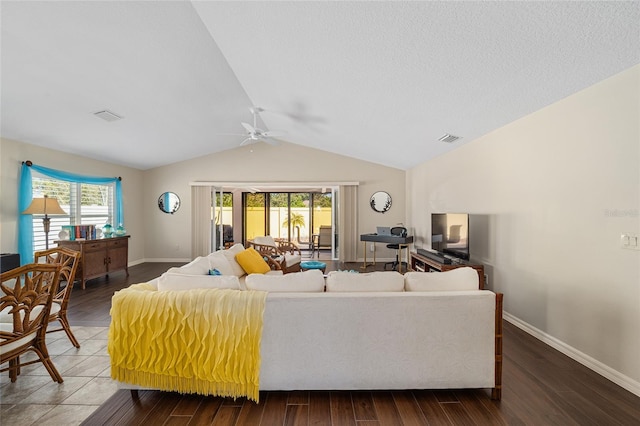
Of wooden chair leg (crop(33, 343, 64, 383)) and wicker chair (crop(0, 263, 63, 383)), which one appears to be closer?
wicker chair (crop(0, 263, 63, 383))

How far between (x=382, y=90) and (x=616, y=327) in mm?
2955

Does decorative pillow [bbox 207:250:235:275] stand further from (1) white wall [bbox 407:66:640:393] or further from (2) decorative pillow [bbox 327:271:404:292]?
(1) white wall [bbox 407:66:640:393]

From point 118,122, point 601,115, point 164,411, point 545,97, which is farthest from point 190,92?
point 601,115

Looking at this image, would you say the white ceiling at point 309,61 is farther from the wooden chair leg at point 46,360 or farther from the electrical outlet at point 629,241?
the wooden chair leg at point 46,360

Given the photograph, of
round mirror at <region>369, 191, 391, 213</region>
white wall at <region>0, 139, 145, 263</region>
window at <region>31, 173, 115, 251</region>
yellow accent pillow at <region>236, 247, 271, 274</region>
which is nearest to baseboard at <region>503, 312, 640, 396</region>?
yellow accent pillow at <region>236, 247, 271, 274</region>

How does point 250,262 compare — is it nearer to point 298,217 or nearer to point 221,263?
point 221,263

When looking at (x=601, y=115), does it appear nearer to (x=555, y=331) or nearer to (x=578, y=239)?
(x=578, y=239)

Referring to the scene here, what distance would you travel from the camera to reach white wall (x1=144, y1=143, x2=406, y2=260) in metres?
7.73

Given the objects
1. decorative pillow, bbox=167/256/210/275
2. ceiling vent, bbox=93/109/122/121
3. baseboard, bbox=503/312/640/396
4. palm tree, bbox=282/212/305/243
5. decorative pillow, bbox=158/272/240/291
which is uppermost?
ceiling vent, bbox=93/109/122/121

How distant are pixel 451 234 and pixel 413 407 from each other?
2.92 meters

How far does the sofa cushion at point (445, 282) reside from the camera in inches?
90.1

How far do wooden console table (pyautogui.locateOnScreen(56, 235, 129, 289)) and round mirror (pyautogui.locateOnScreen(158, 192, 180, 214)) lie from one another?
1.69 m

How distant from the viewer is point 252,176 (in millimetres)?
7758

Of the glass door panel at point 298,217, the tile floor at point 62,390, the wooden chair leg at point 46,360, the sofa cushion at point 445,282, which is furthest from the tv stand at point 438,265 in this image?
the glass door panel at point 298,217
